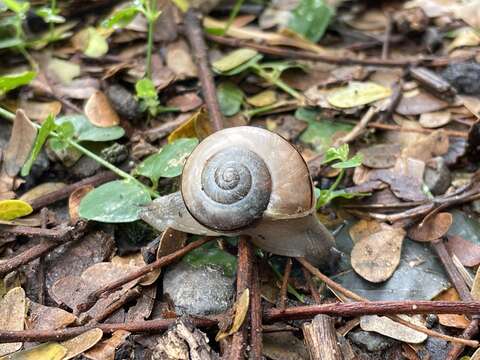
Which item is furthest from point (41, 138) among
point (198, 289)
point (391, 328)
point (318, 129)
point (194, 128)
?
point (391, 328)

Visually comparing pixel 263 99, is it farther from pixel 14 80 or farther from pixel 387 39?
pixel 14 80

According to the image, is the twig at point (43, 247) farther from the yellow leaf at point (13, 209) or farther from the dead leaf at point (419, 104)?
the dead leaf at point (419, 104)

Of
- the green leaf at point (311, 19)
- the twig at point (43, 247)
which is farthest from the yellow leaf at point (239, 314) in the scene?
the green leaf at point (311, 19)

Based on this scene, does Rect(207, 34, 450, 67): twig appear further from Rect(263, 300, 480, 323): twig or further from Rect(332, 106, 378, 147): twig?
Rect(263, 300, 480, 323): twig

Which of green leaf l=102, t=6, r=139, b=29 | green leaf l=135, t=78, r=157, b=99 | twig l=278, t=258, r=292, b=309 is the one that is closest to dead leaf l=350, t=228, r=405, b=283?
twig l=278, t=258, r=292, b=309

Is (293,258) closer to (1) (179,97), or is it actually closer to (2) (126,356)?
(2) (126,356)

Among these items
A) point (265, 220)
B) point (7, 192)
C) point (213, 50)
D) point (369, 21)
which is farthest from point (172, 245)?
point (369, 21)
